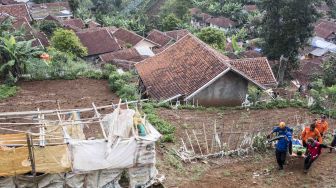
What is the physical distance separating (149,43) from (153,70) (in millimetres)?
19078

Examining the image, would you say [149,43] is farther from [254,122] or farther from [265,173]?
[265,173]

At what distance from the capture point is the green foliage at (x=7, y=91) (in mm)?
15837

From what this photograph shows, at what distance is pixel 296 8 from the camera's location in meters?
25.3

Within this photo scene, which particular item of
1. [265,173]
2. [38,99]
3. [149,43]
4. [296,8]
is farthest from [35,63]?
[149,43]

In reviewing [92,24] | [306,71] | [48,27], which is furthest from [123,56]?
[306,71]

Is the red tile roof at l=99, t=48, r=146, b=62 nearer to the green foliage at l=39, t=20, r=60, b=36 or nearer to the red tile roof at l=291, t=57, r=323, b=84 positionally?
the green foliage at l=39, t=20, r=60, b=36

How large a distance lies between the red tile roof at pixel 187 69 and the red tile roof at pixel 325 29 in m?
31.3

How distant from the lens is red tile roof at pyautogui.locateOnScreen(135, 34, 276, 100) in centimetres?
1775

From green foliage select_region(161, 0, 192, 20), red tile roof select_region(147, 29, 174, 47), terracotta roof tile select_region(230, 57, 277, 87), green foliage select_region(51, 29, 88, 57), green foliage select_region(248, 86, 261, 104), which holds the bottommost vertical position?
green foliage select_region(248, 86, 261, 104)

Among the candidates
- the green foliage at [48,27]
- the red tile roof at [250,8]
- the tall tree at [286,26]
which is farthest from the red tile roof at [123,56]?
the red tile roof at [250,8]

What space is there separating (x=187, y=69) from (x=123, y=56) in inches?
563

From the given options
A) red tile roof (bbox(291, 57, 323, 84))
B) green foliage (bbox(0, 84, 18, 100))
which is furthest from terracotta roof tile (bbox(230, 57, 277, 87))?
red tile roof (bbox(291, 57, 323, 84))

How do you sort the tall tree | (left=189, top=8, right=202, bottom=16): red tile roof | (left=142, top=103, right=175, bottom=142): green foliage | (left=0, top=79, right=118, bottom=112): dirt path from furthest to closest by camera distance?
(left=189, top=8, right=202, bottom=16): red tile roof
the tall tree
(left=0, top=79, right=118, bottom=112): dirt path
(left=142, top=103, right=175, bottom=142): green foliage

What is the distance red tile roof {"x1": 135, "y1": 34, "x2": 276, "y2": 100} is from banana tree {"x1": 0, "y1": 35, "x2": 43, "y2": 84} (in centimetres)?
502
